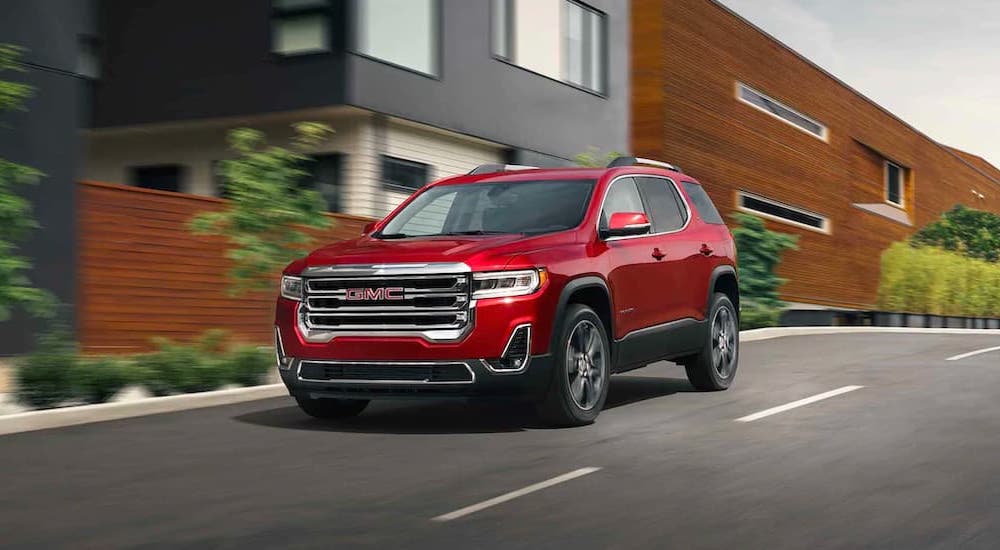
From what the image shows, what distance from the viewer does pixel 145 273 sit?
16.7m

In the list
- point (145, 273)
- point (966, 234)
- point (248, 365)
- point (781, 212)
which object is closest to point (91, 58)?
point (145, 273)

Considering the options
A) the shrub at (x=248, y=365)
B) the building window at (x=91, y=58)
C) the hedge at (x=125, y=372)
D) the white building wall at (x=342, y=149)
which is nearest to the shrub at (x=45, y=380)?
the hedge at (x=125, y=372)

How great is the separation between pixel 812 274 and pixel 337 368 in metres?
38.1

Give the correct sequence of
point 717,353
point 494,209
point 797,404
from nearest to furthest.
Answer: point 494,209, point 797,404, point 717,353

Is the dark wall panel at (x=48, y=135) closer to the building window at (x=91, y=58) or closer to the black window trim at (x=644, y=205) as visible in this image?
the black window trim at (x=644, y=205)

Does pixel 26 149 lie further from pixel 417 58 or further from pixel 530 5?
pixel 530 5

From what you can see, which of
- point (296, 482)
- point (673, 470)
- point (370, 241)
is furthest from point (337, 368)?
point (673, 470)

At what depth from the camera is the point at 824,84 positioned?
48.3 meters

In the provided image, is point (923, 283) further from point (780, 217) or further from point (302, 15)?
point (302, 15)

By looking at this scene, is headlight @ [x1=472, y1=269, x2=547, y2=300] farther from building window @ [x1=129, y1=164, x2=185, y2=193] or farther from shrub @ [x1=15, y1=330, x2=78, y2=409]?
building window @ [x1=129, y1=164, x2=185, y2=193]

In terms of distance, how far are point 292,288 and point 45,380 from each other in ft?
8.73

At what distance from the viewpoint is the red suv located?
948 cm

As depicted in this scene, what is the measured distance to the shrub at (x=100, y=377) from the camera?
460 inches

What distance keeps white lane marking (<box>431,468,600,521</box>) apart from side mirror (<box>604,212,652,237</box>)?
2777 millimetres
